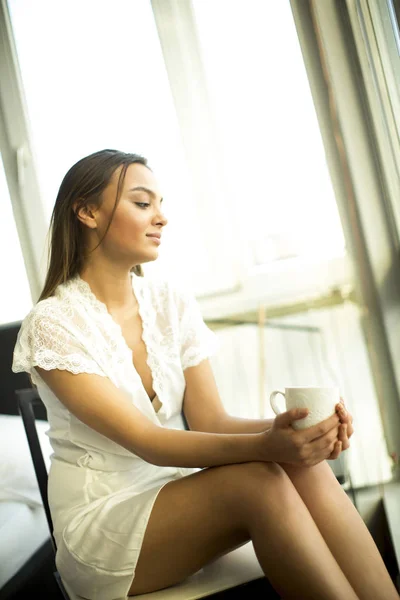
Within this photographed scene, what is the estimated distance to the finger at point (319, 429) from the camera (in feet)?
3.05

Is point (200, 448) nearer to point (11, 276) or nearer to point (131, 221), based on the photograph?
point (131, 221)

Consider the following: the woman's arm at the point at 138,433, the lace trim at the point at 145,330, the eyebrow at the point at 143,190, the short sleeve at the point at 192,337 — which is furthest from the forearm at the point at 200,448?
the eyebrow at the point at 143,190

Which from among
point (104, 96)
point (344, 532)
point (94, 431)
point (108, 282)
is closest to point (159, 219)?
point (108, 282)

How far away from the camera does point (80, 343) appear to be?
1.18 meters

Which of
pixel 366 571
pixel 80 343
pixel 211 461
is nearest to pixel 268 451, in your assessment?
pixel 211 461

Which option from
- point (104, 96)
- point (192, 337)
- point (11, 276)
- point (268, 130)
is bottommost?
point (192, 337)

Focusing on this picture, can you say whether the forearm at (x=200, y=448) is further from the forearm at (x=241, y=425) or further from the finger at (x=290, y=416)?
the forearm at (x=241, y=425)

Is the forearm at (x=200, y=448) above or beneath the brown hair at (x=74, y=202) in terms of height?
beneath

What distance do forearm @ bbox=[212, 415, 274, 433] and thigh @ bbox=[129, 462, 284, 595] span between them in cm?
21

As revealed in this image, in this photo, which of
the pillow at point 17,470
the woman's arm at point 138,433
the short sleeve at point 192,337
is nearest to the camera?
the woman's arm at point 138,433

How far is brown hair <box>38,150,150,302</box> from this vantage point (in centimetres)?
132

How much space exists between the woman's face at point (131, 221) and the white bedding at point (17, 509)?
62cm

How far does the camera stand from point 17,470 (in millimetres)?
1755

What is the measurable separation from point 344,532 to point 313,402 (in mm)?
238
